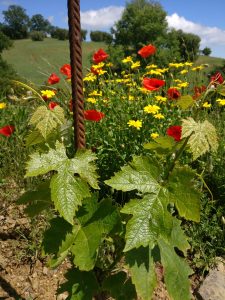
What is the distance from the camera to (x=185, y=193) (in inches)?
42.6

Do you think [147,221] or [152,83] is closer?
[147,221]

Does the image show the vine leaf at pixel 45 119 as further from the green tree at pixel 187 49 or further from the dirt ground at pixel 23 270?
the green tree at pixel 187 49

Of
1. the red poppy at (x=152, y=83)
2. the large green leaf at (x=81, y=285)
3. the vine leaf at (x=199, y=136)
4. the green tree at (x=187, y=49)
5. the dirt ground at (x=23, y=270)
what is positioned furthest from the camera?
the green tree at (x=187, y=49)

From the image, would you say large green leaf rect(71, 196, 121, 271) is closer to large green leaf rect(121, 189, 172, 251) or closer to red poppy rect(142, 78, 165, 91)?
large green leaf rect(121, 189, 172, 251)

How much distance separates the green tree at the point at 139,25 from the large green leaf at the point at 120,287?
34.2 meters

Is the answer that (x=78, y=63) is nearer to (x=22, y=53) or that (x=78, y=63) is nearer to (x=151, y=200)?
(x=151, y=200)

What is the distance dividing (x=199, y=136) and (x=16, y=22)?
46967 millimetres

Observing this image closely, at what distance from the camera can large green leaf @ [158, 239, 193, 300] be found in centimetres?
121

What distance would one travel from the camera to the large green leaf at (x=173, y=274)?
1.21 metres

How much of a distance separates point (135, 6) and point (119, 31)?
140 inches

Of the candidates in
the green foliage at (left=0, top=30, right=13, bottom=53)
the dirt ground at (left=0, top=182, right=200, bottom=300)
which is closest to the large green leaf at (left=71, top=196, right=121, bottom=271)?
the dirt ground at (left=0, top=182, right=200, bottom=300)

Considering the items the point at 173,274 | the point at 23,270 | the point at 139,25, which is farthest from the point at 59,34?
the point at 173,274

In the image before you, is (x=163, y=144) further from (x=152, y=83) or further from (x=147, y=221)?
(x=152, y=83)

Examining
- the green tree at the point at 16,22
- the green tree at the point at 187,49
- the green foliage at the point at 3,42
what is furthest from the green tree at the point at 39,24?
the green tree at the point at 187,49
